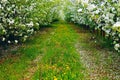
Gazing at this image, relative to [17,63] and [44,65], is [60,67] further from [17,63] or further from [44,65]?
[17,63]

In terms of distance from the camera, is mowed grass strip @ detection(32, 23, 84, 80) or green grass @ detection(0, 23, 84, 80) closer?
mowed grass strip @ detection(32, 23, 84, 80)

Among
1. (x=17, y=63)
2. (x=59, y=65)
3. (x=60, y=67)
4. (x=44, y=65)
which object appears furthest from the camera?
(x=17, y=63)

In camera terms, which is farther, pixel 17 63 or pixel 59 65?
pixel 17 63

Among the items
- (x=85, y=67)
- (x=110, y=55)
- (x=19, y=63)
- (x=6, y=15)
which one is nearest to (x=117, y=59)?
(x=110, y=55)

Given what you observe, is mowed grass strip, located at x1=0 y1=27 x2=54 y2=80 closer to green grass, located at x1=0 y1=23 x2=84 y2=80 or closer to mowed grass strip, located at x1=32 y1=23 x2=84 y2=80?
green grass, located at x1=0 y1=23 x2=84 y2=80

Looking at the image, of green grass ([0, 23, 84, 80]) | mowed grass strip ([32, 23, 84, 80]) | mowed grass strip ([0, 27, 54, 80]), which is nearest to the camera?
mowed grass strip ([32, 23, 84, 80])

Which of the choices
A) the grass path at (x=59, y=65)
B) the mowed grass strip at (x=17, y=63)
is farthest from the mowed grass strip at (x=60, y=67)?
the mowed grass strip at (x=17, y=63)

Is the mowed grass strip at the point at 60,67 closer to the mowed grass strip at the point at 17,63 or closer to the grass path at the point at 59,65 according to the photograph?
the grass path at the point at 59,65

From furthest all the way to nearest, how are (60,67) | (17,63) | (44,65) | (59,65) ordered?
1. (17,63)
2. (44,65)
3. (59,65)
4. (60,67)

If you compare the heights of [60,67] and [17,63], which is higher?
[60,67]

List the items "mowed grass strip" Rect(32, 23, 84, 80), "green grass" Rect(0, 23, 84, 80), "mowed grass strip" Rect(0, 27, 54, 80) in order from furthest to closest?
"mowed grass strip" Rect(0, 27, 54, 80), "green grass" Rect(0, 23, 84, 80), "mowed grass strip" Rect(32, 23, 84, 80)

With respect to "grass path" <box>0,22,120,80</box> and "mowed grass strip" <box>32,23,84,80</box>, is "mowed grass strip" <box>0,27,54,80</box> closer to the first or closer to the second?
"grass path" <box>0,22,120,80</box>

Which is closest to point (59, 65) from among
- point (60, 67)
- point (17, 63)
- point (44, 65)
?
point (60, 67)

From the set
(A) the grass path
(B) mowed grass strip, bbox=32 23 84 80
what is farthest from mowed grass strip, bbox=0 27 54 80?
(B) mowed grass strip, bbox=32 23 84 80
